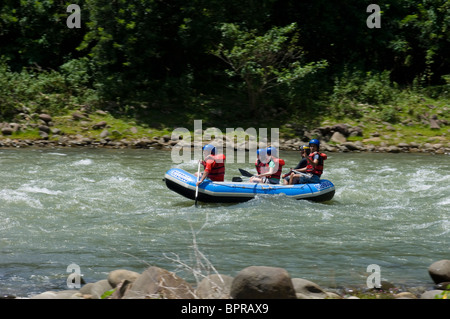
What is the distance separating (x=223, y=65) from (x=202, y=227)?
13721 mm

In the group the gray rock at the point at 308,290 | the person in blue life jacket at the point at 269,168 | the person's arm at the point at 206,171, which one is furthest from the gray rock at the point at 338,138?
the gray rock at the point at 308,290

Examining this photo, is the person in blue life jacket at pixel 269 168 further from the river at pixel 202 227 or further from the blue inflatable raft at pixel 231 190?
the river at pixel 202 227

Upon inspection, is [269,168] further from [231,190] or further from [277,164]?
[231,190]

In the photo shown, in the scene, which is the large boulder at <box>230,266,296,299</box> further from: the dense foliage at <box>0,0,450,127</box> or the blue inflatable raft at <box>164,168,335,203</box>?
the dense foliage at <box>0,0,450,127</box>

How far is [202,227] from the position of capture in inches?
353

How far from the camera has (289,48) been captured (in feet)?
63.2

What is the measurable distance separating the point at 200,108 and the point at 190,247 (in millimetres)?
11898

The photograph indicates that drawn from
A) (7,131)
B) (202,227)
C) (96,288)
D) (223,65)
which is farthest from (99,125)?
(96,288)

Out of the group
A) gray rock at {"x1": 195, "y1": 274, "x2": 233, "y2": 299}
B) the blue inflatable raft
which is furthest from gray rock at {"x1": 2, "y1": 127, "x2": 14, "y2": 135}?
gray rock at {"x1": 195, "y1": 274, "x2": 233, "y2": 299}

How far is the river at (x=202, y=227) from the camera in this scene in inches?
280

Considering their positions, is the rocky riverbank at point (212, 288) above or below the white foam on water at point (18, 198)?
above

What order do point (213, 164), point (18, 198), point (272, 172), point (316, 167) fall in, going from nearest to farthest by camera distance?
point (18, 198), point (213, 164), point (272, 172), point (316, 167)

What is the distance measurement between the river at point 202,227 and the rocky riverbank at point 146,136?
9.32ft

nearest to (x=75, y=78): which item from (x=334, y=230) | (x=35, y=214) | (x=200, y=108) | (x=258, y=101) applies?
(x=200, y=108)
